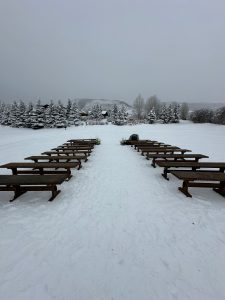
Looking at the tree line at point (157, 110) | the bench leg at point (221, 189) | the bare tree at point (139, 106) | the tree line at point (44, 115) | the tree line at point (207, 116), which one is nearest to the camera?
the bench leg at point (221, 189)

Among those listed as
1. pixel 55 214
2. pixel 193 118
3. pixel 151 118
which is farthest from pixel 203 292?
pixel 193 118

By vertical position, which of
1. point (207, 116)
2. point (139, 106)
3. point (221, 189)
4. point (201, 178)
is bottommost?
point (221, 189)

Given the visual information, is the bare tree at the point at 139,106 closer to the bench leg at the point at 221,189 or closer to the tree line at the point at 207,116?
the tree line at the point at 207,116

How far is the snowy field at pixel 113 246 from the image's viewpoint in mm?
2664

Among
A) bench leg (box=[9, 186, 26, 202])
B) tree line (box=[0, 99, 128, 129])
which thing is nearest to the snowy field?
bench leg (box=[9, 186, 26, 202])

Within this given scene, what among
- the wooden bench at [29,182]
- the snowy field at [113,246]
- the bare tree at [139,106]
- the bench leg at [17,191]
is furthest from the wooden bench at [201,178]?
the bare tree at [139,106]

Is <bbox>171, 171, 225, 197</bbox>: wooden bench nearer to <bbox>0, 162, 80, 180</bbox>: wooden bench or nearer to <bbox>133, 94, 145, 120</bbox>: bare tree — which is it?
<bbox>0, 162, 80, 180</bbox>: wooden bench

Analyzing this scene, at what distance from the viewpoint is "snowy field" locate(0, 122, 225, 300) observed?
2.66 meters

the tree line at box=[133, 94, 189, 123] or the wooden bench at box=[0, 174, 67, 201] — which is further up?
the tree line at box=[133, 94, 189, 123]

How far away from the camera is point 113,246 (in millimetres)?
3518

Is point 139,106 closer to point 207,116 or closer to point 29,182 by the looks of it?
point 207,116

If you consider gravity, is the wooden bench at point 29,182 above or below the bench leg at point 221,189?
above

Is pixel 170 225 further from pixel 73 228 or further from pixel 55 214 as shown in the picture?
pixel 55 214

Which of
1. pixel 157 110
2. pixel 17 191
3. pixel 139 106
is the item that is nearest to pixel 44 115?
Result: pixel 139 106
